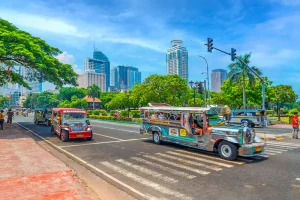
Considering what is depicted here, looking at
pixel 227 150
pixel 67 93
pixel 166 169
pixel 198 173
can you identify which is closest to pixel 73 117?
pixel 166 169

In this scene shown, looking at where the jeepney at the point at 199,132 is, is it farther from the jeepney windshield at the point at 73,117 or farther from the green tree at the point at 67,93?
the green tree at the point at 67,93

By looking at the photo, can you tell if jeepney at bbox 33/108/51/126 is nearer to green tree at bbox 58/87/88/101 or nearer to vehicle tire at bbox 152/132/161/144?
vehicle tire at bbox 152/132/161/144

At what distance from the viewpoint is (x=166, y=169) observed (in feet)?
27.6

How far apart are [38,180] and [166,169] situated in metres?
4.35

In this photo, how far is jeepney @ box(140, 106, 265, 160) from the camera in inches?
381

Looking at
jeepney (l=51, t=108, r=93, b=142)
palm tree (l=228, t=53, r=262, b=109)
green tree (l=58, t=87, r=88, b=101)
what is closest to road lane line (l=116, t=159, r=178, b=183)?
jeepney (l=51, t=108, r=93, b=142)

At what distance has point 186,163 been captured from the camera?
9273 millimetres

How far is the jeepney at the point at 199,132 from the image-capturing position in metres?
9.67

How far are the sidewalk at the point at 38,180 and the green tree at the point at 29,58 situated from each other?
36.5 ft

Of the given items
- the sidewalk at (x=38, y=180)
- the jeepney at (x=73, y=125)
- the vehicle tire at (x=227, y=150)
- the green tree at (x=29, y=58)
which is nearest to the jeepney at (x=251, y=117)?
the vehicle tire at (x=227, y=150)

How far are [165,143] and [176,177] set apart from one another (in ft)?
22.8

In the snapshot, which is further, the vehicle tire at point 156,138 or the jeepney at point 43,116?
the jeepney at point 43,116

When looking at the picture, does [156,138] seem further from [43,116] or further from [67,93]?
[67,93]

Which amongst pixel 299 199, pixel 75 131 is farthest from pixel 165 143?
pixel 299 199
